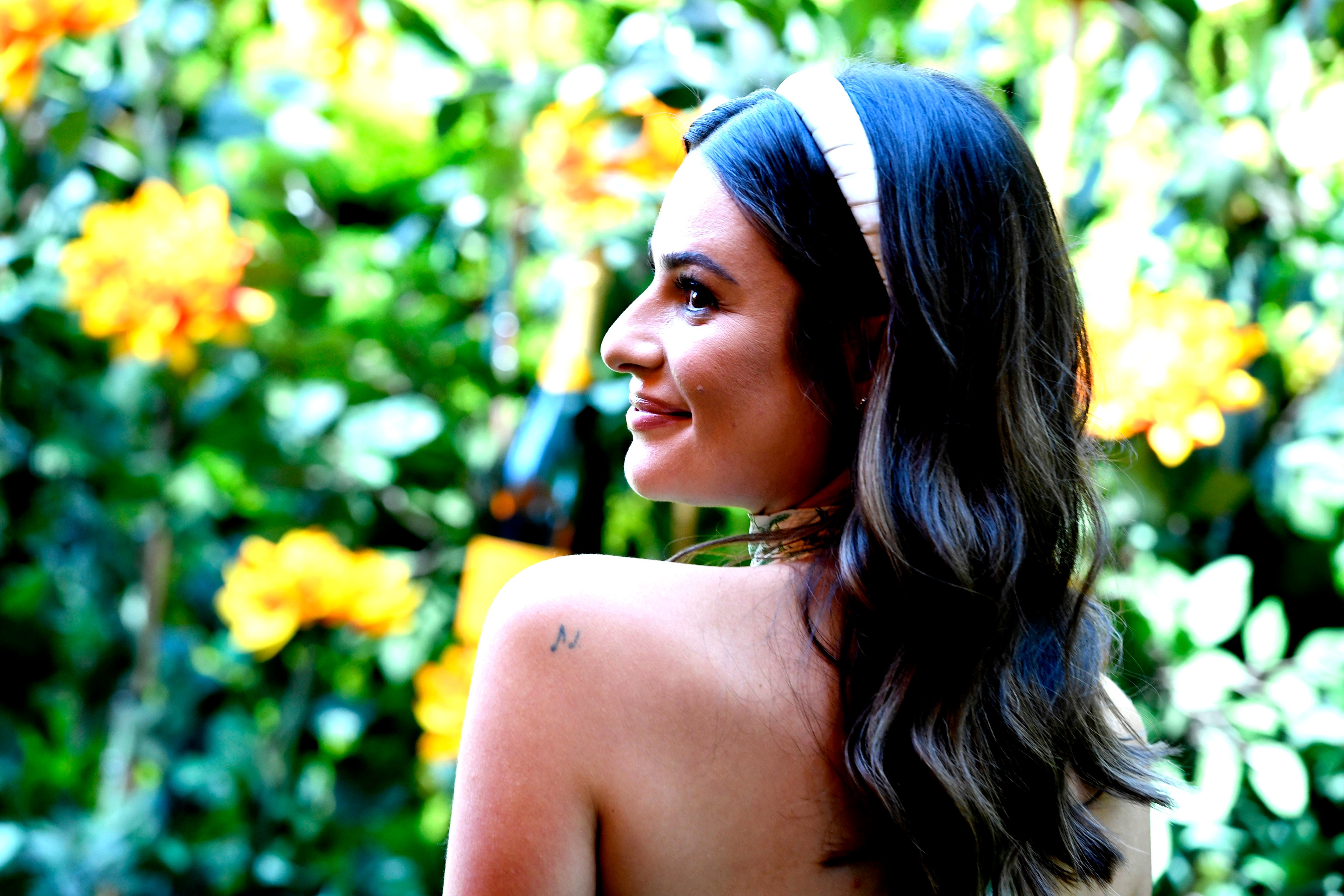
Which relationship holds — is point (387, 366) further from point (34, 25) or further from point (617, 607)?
point (617, 607)

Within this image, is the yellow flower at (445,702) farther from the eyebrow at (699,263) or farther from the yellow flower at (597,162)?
the eyebrow at (699,263)

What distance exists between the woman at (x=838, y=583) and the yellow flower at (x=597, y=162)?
0.62 meters

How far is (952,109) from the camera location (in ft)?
1.96

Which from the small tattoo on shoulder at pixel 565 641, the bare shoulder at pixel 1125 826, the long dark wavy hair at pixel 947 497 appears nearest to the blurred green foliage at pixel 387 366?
the bare shoulder at pixel 1125 826

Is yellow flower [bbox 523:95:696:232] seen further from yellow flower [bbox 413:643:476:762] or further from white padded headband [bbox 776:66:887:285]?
white padded headband [bbox 776:66:887:285]

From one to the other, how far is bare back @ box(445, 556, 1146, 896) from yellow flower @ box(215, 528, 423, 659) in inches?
33.2

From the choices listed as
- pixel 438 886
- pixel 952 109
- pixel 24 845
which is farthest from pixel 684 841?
pixel 24 845

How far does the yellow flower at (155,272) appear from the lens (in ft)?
4.24

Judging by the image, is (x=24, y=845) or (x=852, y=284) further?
(x=24, y=845)

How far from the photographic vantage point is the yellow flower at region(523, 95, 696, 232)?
1282mm

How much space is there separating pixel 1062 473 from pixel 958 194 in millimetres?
185

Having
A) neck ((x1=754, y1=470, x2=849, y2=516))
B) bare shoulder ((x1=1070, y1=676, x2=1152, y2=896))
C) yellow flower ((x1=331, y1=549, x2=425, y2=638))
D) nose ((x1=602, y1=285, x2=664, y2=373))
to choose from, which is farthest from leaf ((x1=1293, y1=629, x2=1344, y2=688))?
yellow flower ((x1=331, y1=549, x2=425, y2=638))

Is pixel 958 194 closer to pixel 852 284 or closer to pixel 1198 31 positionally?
pixel 852 284

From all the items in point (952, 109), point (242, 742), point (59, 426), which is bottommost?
point (242, 742)
